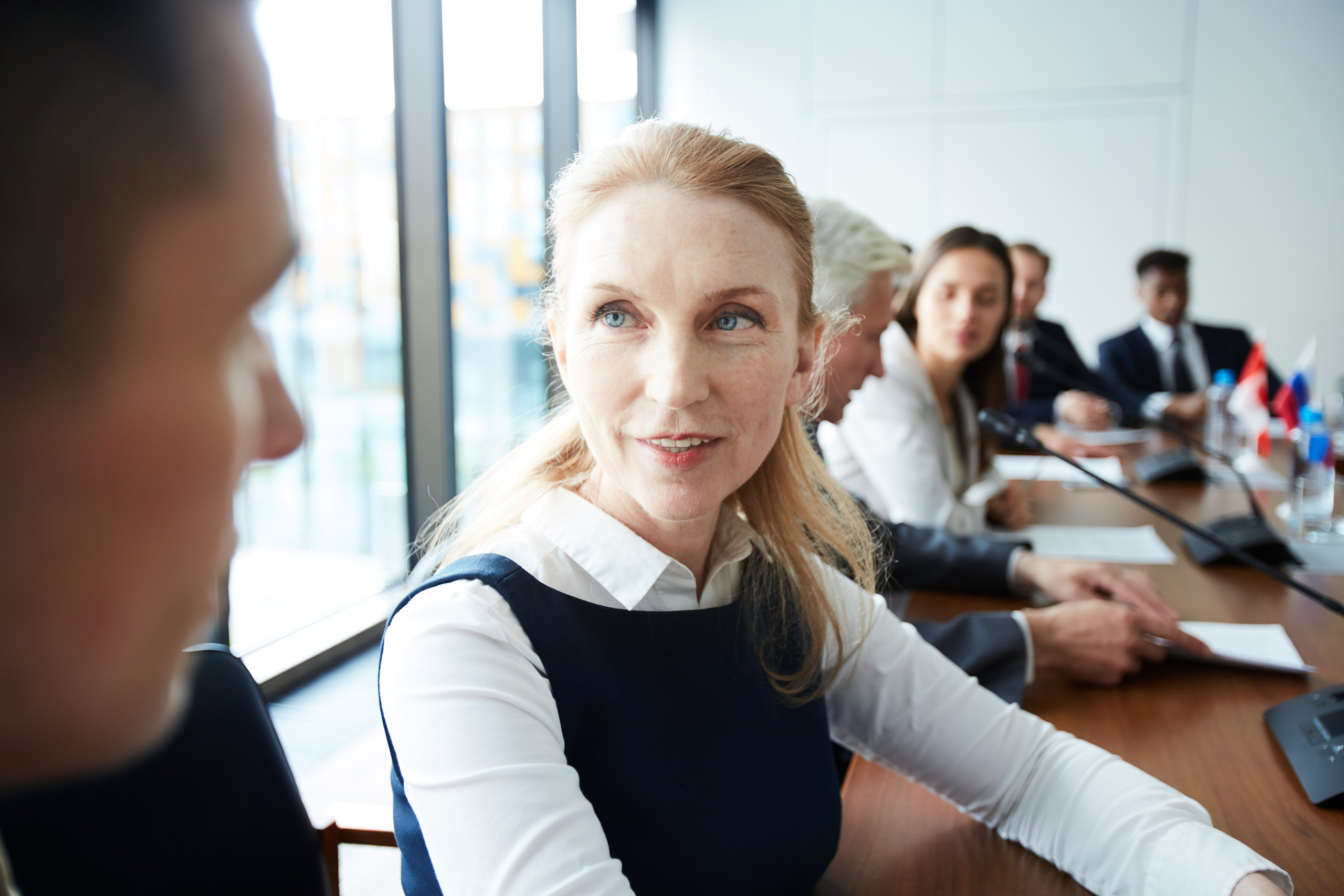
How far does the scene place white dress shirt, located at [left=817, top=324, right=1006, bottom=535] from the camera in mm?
2482

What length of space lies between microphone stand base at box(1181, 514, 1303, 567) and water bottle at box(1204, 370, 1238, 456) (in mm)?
1712

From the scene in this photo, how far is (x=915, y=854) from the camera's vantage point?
1.08 meters

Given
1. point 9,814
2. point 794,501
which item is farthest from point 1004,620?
point 9,814

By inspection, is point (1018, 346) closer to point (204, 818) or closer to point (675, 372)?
point (675, 372)

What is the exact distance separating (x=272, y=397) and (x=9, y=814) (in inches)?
14.2

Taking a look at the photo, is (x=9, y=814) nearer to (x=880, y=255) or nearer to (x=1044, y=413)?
(x=880, y=255)

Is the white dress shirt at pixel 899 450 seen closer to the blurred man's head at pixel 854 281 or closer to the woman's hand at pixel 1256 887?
the blurred man's head at pixel 854 281

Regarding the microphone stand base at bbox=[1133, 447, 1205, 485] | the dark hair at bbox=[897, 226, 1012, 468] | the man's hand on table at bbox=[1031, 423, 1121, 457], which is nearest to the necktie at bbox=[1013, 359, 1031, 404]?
the man's hand on table at bbox=[1031, 423, 1121, 457]

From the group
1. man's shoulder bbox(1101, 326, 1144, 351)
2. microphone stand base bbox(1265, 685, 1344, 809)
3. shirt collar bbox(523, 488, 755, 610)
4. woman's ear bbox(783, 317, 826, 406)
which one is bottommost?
microphone stand base bbox(1265, 685, 1344, 809)

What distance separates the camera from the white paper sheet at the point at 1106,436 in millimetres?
4035

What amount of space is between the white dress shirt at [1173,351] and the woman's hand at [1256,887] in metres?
4.93

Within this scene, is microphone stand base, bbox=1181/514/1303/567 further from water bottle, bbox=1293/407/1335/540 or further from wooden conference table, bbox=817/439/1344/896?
water bottle, bbox=1293/407/1335/540

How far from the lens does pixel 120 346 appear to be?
16 centimetres

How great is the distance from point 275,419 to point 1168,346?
6021 millimetres
